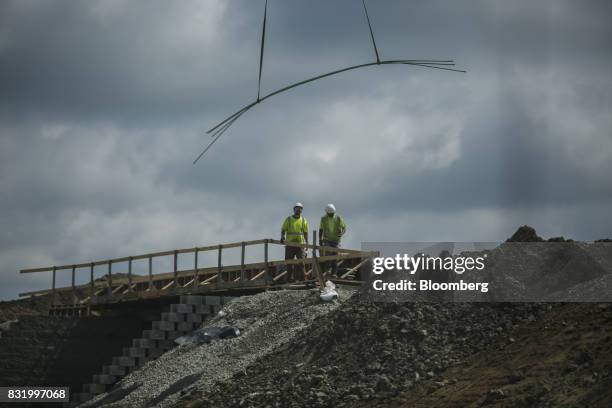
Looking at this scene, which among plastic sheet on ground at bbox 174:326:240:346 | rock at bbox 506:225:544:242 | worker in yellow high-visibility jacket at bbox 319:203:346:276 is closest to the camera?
rock at bbox 506:225:544:242

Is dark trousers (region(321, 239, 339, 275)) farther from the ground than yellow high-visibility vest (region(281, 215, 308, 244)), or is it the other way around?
yellow high-visibility vest (region(281, 215, 308, 244))

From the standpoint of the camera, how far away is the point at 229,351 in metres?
24.8

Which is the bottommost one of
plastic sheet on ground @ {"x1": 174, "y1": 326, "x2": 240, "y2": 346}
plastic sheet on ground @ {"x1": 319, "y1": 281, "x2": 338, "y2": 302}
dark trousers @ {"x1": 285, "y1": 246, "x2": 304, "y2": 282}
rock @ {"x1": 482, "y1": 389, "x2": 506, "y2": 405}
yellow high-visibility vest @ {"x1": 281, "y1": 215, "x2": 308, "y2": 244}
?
rock @ {"x1": 482, "y1": 389, "x2": 506, "y2": 405}

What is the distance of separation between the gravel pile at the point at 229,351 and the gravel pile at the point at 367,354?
29.7 inches

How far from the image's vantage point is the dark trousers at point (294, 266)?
28344mm

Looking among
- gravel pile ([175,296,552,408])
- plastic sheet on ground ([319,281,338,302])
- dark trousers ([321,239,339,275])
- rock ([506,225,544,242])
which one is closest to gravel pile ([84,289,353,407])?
plastic sheet on ground ([319,281,338,302])

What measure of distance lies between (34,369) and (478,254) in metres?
13.4

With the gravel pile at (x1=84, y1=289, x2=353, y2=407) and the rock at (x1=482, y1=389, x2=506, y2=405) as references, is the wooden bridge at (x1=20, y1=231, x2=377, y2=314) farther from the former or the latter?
the rock at (x1=482, y1=389, x2=506, y2=405)

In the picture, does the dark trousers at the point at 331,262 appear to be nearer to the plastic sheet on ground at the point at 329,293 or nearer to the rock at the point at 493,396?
the plastic sheet on ground at the point at 329,293

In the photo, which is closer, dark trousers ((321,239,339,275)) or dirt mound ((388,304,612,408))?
dirt mound ((388,304,612,408))

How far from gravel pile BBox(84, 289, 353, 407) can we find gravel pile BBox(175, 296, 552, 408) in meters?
0.76

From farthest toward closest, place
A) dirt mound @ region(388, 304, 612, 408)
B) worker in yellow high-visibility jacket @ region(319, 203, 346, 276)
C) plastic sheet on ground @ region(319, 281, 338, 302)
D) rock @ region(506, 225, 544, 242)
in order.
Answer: worker in yellow high-visibility jacket @ region(319, 203, 346, 276), plastic sheet on ground @ region(319, 281, 338, 302), rock @ region(506, 225, 544, 242), dirt mound @ region(388, 304, 612, 408)

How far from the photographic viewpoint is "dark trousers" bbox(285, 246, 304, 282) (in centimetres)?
2834

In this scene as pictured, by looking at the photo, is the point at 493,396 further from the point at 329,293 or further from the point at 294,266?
the point at 294,266
